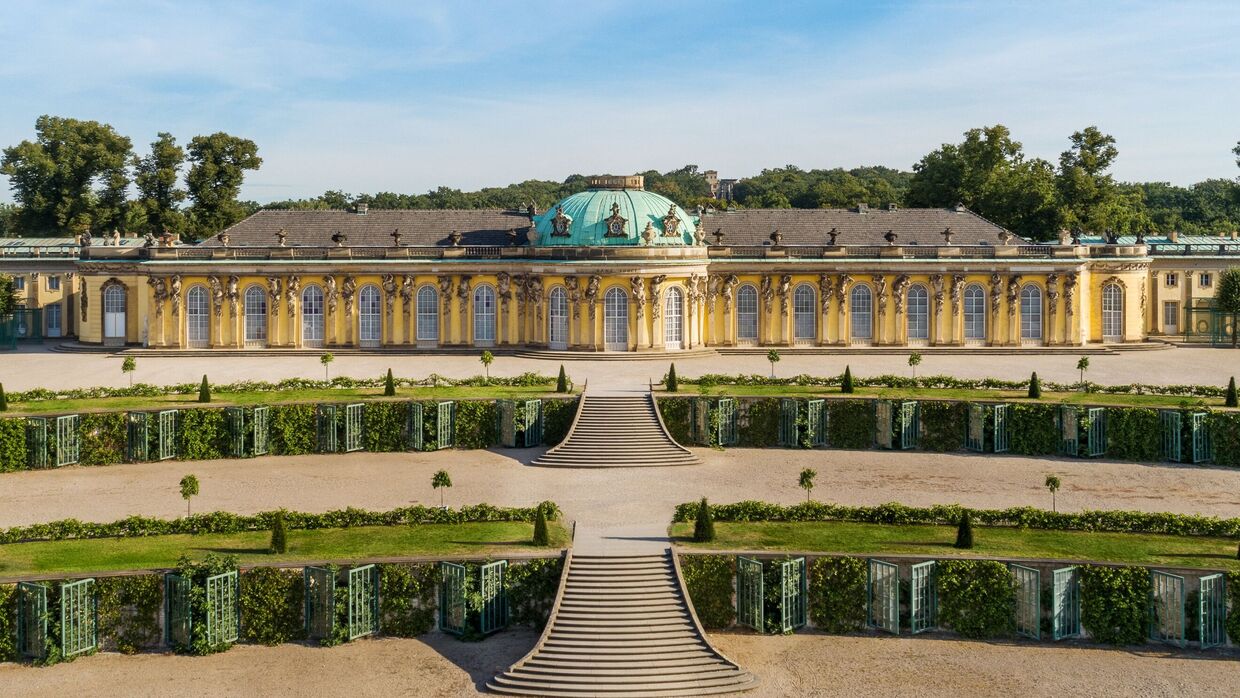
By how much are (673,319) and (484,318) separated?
33.7 ft

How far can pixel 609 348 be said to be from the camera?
2581 inches

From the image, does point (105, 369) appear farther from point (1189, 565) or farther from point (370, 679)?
point (1189, 565)

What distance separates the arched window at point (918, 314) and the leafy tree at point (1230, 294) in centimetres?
1868

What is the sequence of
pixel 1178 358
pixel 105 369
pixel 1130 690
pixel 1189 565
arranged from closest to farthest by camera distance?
pixel 1130 690
pixel 1189 565
pixel 105 369
pixel 1178 358

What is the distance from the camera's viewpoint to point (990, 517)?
35750mm

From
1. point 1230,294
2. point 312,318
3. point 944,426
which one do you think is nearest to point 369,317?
point 312,318

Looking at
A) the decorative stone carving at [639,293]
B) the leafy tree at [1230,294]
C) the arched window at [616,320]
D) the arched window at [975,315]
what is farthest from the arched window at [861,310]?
the leafy tree at [1230,294]

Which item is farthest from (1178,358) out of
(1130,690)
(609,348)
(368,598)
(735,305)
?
(368,598)

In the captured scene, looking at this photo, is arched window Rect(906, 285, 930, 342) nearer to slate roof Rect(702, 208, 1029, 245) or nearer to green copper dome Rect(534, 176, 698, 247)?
slate roof Rect(702, 208, 1029, 245)

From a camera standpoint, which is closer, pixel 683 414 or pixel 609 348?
pixel 683 414

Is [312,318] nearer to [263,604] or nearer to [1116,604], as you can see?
[263,604]

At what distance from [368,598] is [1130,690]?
17.2m

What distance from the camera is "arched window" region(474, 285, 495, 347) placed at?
6944 centimetres

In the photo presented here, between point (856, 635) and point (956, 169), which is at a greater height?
point (956, 169)
